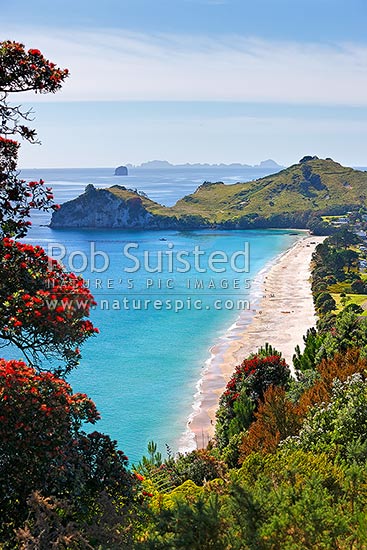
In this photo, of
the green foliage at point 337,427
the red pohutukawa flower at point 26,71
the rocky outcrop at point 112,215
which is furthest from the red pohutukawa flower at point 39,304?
the rocky outcrop at point 112,215

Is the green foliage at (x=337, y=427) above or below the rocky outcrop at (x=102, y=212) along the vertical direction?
below

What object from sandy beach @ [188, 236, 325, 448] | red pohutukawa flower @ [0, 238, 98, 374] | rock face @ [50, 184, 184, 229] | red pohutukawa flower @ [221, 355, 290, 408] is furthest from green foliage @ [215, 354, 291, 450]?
rock face @ [50, 184, 184, 229]

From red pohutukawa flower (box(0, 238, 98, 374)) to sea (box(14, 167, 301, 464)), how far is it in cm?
2664

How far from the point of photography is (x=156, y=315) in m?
75.1

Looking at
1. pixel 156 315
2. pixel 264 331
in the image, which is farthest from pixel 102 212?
pixel 264 331

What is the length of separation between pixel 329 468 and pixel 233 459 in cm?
1125

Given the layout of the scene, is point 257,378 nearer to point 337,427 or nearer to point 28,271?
point 337,427

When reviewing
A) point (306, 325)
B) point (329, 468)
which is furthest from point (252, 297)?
point (329, 468)

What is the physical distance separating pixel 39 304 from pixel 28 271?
703mm

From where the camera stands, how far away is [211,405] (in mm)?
41969

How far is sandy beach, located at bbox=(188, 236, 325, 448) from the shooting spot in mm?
41812

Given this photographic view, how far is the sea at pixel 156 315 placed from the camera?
42469 millimetres

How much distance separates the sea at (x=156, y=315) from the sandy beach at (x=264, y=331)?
40.7 inches

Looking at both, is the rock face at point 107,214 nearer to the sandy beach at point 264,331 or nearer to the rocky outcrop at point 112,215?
the rocky outcrop at point 112,215
